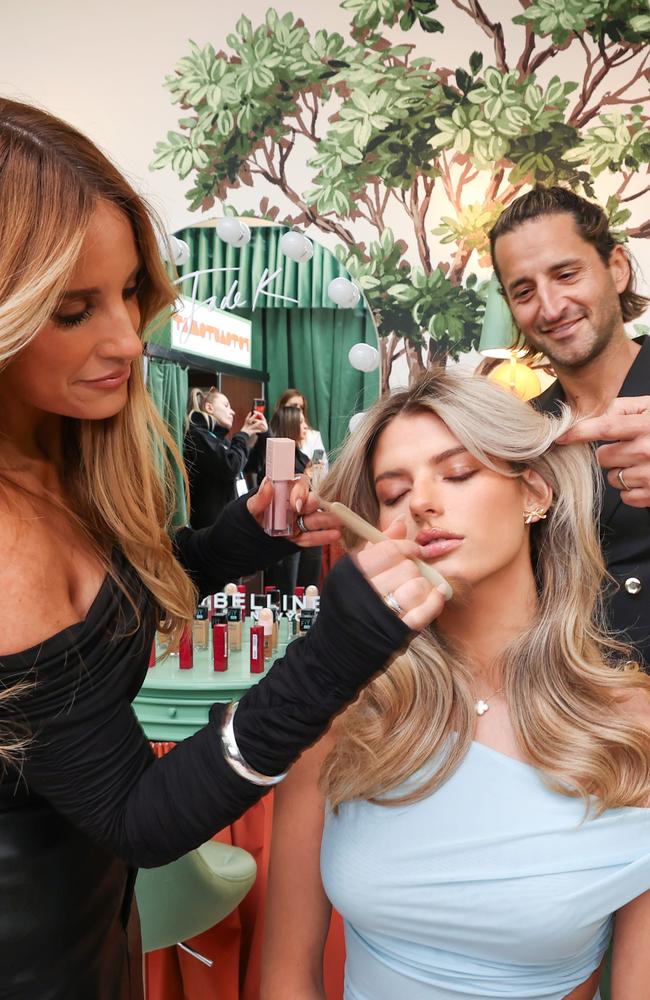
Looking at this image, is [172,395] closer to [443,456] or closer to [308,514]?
[308,514]

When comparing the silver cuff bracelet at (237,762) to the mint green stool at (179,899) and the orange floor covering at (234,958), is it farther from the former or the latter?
the orange floor covering at (234,958)

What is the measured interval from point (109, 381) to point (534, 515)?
28.1 inches

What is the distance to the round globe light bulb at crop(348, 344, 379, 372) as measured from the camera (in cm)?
297

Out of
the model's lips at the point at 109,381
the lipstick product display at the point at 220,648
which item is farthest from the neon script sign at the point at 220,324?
the model's lips at the point at 109,381

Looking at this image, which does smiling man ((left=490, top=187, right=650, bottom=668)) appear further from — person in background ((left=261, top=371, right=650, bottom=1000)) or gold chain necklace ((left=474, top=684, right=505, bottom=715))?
gold chain necklace ((left=474, top=684, right=505, bottom=715))

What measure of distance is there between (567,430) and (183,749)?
30.7 inches

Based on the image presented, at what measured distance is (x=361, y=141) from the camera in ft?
9.68

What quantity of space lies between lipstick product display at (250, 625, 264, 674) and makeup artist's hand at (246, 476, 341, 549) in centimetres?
133

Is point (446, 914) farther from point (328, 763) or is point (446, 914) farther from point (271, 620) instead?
point (271, 620)

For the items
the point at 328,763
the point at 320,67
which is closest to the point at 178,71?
the point at 320,67

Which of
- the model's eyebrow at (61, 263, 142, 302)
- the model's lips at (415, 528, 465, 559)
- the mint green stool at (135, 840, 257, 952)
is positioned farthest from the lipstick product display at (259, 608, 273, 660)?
the model's eyebrow at (61, 263, 142, 302)

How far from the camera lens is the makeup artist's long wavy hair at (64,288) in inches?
33.1

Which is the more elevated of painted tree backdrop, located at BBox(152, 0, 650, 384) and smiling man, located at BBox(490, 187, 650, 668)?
painted tree backdrop, located at BBox(152, 0, 650, 384)

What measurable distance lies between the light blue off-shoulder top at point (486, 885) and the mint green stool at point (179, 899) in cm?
38
